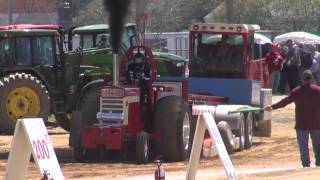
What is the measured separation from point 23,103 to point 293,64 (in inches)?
495

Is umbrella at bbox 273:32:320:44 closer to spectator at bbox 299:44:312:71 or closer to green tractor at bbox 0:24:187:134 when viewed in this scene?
spectator at bbox 299:44:312:71

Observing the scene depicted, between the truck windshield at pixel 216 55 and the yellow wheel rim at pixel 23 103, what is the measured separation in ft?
11.8

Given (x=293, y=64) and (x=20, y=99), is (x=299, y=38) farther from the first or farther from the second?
(x=20, y=99)

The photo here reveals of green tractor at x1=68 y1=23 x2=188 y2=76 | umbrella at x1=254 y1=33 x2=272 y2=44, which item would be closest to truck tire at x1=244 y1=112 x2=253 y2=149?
green tractor at x1=68 y1=23 x2=188 y2=76

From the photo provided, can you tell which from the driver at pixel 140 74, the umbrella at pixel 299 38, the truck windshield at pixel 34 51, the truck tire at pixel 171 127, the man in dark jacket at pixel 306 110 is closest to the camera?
the man in dark jacket at pixel 306 110

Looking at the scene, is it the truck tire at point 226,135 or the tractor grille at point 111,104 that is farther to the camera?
the truck tire at point 226,135

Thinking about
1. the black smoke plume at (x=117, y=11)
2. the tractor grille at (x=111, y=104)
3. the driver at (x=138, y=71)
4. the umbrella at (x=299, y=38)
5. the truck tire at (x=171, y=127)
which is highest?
the black smoke plume at (x=117, y=11)

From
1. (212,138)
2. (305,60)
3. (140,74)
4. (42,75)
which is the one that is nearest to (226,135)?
(140,74)

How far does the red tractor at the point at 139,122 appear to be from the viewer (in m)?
16.4

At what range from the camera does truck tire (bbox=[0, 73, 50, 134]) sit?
19462 millimetres

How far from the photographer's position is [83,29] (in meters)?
22.0

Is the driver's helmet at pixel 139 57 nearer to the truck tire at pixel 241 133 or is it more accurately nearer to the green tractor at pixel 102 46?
the green tractor at pixel 102 46

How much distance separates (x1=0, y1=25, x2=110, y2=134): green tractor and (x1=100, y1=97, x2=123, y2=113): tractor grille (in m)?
2.37

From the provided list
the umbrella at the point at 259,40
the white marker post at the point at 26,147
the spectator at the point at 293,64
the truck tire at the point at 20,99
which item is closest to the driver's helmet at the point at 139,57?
the truck tire at the point at 20,99
